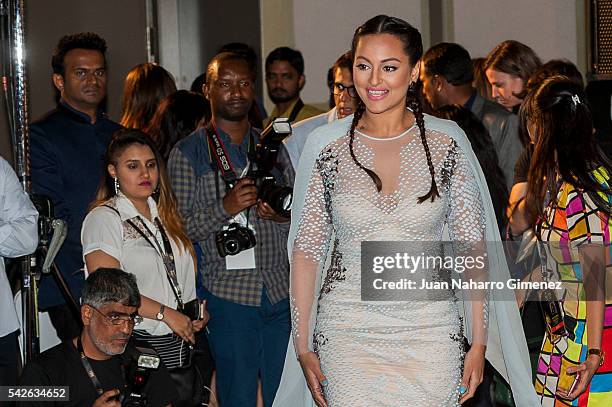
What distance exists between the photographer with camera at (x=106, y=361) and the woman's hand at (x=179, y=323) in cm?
34

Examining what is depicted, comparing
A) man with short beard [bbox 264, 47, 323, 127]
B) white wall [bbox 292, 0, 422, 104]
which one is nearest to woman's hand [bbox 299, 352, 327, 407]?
man with short beard [bbox 264, 47, 323, 127]

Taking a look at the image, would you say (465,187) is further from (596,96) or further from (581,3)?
(581,3)

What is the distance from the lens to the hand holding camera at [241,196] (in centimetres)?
534

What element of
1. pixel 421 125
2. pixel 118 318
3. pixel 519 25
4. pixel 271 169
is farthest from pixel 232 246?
pixel 519 25

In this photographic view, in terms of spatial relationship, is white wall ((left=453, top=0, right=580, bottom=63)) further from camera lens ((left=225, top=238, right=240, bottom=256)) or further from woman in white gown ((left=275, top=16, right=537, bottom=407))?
woman in white gown ((left=275, top=16, right=537, bottom=407))

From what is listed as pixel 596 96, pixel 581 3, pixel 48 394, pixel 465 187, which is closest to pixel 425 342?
pixel 465 187

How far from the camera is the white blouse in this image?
16.4 ft

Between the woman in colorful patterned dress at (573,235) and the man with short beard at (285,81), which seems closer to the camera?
the woman in colorful patterned dress at (573,235)

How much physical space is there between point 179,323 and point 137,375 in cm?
54

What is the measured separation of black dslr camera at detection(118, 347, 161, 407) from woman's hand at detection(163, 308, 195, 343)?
429mm

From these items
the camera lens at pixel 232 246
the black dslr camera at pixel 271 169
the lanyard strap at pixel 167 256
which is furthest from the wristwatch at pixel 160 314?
the black dslr camera at pixel 271 169

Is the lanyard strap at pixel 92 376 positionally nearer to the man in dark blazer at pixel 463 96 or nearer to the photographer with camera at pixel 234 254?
the photographer with camera at pixel 234 254

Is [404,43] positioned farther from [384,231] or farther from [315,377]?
[315,377]

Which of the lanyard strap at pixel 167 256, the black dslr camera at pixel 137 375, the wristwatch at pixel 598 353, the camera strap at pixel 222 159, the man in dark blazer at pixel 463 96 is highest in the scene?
the man in dark blazer at pixel 463 96
